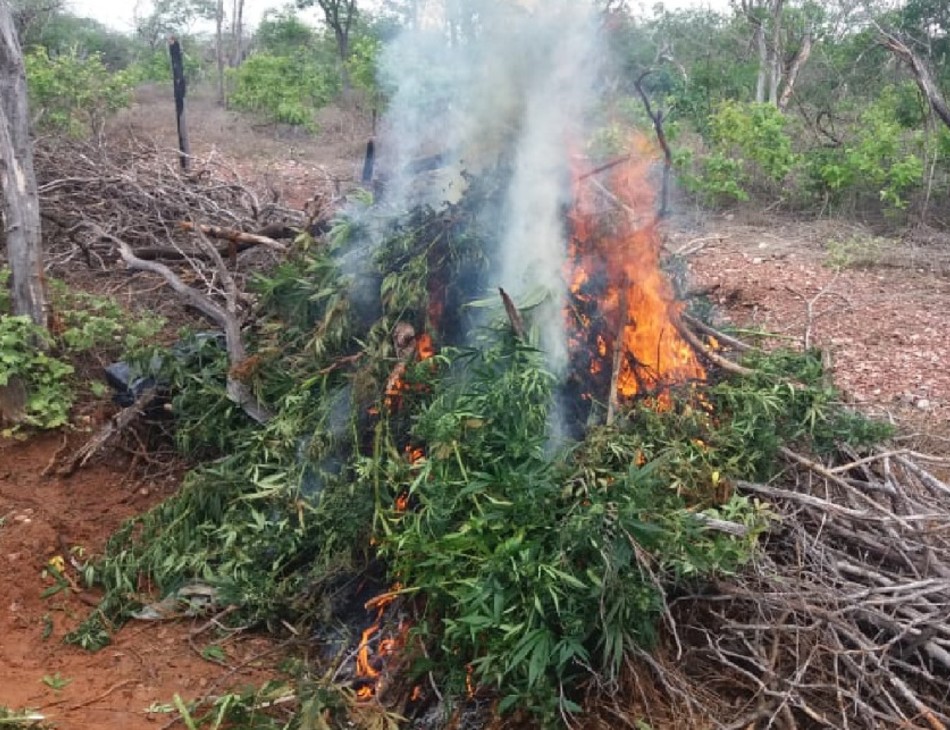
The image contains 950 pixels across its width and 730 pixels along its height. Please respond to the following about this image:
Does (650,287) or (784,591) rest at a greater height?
(650,287)

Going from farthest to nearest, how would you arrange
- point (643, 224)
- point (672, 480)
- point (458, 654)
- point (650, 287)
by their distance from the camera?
point (643, 224) < point (650, 287) < point (672, 480) < point (458, 654)

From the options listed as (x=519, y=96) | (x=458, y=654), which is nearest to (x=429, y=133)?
(x=519, y=96)

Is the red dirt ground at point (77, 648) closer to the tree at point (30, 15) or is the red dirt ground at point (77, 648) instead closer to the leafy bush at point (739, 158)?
the leafy bush at point (739, 158)

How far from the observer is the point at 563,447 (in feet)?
12.0

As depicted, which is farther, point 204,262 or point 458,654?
point 204,262

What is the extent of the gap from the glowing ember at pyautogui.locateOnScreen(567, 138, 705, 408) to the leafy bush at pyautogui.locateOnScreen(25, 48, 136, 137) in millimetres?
7857

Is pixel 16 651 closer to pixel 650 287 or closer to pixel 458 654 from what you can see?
pixel 458 654

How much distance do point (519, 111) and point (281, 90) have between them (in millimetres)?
10180

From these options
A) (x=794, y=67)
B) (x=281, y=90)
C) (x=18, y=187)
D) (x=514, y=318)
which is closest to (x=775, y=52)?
(x=794, y=67)

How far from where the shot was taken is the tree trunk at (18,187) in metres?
5.16

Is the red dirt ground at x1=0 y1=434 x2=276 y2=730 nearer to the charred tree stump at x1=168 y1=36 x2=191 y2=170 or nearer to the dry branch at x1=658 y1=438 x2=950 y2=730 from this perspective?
the dry branch at x1=658 y1=438 x2=950 y2=730

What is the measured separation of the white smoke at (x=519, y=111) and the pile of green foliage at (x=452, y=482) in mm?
273

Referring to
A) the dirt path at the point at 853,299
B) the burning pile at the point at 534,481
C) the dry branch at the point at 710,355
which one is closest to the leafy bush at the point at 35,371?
the burning pile at the point at 534,481

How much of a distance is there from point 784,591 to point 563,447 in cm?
106
